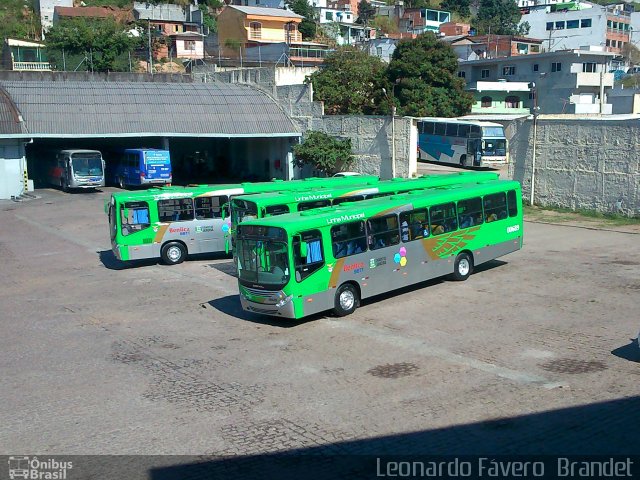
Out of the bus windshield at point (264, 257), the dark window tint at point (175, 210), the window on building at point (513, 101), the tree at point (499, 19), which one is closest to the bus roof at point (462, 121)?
the window on building at point (513, 101)

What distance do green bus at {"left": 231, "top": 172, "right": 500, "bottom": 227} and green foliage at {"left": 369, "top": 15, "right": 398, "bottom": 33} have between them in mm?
87938

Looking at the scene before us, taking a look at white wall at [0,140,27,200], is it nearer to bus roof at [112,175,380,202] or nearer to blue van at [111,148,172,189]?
blue van at [111,148,172,189]

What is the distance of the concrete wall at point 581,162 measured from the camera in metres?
28.6

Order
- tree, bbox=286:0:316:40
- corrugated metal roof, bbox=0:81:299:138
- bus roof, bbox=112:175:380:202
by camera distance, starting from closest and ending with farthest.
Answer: bus roof, bbox=112:175:380:202, corrugated metal roof, bbox=0:81:299:138, tree, bbox=286:0:316:40

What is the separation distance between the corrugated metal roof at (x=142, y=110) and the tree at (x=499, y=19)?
73.4m

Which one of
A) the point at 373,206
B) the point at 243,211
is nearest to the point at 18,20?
the point at 243,211

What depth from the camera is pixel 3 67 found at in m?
62.2

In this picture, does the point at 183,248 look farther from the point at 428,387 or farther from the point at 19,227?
the point at 428,387

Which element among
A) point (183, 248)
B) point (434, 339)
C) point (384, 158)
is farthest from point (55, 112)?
point (434, 339)

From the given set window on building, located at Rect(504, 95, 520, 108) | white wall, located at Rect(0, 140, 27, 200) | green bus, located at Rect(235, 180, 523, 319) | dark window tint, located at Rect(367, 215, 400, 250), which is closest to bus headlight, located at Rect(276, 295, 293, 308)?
green bus, located at Rect(235, 180, 523, 319)

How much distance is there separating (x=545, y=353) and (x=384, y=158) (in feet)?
83.8

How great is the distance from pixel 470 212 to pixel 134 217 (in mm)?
10845

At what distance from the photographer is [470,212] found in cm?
2011

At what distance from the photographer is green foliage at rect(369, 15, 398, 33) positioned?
10706cm
